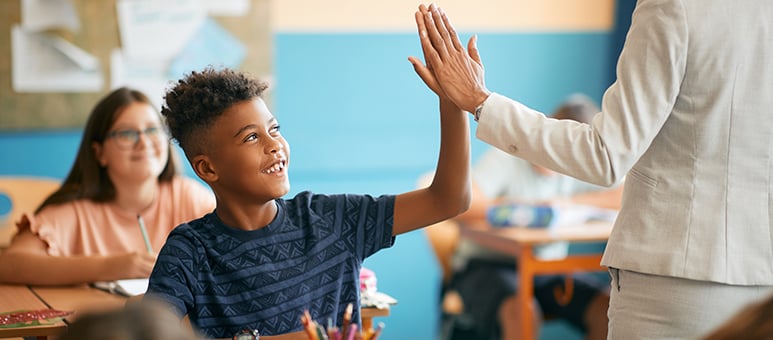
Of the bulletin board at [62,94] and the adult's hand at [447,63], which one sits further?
the bulletin board at [62,94]

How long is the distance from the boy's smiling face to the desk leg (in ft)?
6.56

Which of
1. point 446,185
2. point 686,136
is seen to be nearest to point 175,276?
point 446,185

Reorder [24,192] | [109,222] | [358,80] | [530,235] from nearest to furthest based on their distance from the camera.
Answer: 1. [109,222]
2. [24,192]
3. [530,235]
4. [358,80]

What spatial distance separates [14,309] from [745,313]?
1598 millimetres

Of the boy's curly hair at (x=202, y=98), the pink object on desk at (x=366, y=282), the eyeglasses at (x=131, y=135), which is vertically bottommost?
the pink object on desk at (x=366, y=282)

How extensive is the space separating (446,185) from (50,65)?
273cm

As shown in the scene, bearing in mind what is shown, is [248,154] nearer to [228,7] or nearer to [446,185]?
[446,185]

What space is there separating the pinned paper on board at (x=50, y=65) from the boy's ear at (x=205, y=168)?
246 centimetres

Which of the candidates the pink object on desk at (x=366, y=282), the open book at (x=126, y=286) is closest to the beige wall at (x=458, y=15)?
the open book at (x=126, y=286)

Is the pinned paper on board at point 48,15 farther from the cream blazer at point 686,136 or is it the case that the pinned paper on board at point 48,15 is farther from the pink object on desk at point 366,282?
the cream blazer at point 686,136

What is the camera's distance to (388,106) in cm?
447

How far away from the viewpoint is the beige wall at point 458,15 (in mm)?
4285

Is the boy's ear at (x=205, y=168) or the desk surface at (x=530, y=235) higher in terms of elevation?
the boy's ear at (x=205, y=168)

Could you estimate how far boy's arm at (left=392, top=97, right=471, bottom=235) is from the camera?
1654mm
